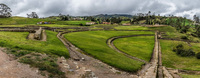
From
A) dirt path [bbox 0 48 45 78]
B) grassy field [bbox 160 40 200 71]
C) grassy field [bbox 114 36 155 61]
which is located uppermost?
dirt path [bbox 0 48 45 78]

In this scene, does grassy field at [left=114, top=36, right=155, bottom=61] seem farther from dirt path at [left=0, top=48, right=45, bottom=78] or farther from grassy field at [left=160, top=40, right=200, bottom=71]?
dirt path at [left=0, top=48, right=45, bottom=78]

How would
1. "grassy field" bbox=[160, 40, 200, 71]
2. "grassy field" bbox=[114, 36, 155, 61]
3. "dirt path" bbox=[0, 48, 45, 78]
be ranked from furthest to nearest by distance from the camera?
"grassy field" bbox=[114, 36, 155, 61] → "grassy field" bbox=[160, 40, 200, 71] → "dirt path" bbox=[0, 48, 45, 78]

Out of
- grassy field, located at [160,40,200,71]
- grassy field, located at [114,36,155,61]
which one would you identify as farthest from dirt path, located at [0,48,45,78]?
grassy field, located at [160,40,200,71]

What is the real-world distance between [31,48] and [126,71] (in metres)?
17.0

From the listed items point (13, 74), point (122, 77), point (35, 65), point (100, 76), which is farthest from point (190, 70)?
point (13, 74)

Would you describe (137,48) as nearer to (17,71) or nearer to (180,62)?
(180,62)

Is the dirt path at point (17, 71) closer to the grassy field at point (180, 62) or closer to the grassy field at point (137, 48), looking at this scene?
→ the grassy field at point (137, 48)

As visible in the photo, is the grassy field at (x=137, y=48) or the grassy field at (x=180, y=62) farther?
the grassy field at (x=137, y=48)

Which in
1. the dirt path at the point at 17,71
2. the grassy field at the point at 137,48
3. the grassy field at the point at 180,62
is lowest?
the grassy field at the point at 180,62

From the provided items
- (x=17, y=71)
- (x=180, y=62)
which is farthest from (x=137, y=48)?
(x=17, y=71)

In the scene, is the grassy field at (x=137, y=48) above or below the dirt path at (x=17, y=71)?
below

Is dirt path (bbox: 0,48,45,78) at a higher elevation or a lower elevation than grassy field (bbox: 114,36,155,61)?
higher

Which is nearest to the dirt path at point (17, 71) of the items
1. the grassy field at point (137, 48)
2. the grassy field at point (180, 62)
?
the grassy field at point (137, 48)

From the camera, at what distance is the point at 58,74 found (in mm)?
15219
